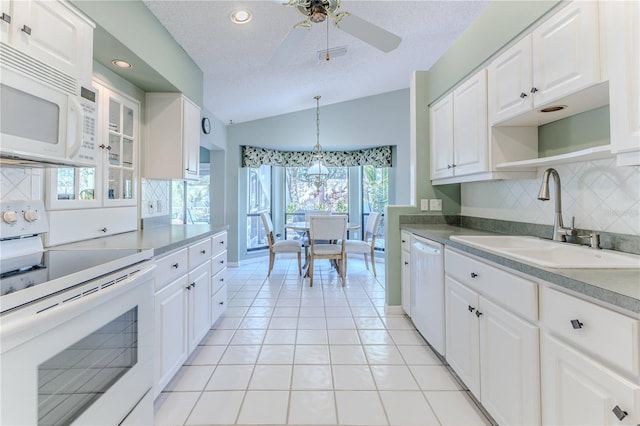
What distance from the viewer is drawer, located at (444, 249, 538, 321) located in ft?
3.73

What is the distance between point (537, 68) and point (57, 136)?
2.41m

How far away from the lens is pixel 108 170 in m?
2.11

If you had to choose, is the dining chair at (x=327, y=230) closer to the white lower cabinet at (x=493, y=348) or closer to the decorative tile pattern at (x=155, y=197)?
the decorative tile pattern at (x=155, y=197)

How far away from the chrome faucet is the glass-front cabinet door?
2.65 meters

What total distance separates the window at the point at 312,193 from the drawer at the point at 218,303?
3516mm

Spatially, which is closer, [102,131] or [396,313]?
[102,131]

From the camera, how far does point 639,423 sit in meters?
0.73

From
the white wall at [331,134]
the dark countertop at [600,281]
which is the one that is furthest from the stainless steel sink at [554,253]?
the white wall at [331,134]

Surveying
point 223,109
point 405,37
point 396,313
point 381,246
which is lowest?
point 396,313

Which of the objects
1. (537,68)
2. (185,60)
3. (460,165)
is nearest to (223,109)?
(185,60)

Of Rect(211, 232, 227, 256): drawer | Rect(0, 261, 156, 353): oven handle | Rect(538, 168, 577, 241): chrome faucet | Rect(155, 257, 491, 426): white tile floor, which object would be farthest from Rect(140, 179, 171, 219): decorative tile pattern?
Rect(538, 168, 577, 241): chrome faucet

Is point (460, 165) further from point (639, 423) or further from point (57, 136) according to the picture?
point (57, 136)

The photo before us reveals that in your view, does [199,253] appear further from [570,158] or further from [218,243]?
[570,158]

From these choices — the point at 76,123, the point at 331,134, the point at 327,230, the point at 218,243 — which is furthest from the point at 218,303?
the point at 331,134
